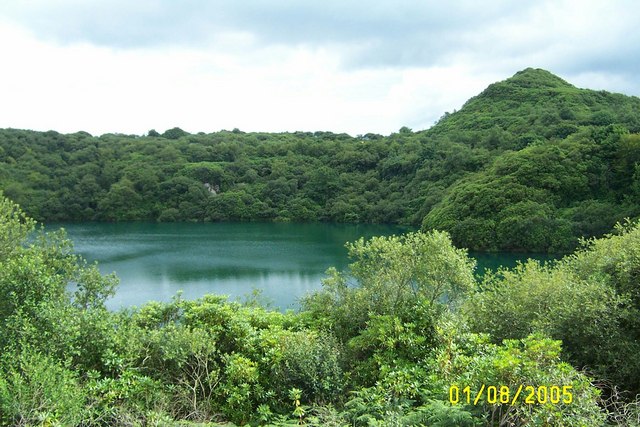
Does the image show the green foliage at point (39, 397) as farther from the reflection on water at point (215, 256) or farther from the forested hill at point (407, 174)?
the forested hill at point (407, 174)

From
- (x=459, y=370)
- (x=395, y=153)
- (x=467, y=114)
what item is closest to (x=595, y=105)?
(x=467, y=114)

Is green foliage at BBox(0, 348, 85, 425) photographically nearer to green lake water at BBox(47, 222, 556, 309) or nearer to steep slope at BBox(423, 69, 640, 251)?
green lake water at BBox(47, 222, 556, 309)

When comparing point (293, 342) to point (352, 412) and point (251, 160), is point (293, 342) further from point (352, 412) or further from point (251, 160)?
point (251, 160)

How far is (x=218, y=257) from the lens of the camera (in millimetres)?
43688

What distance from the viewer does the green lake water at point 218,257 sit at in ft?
100.0

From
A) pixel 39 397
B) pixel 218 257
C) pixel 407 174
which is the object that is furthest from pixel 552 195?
pixel 39 397

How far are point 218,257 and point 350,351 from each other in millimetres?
34237

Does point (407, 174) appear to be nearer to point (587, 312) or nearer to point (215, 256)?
point (215, 256)

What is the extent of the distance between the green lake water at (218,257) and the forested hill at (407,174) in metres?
5.28

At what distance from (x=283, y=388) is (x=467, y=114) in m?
94.0
